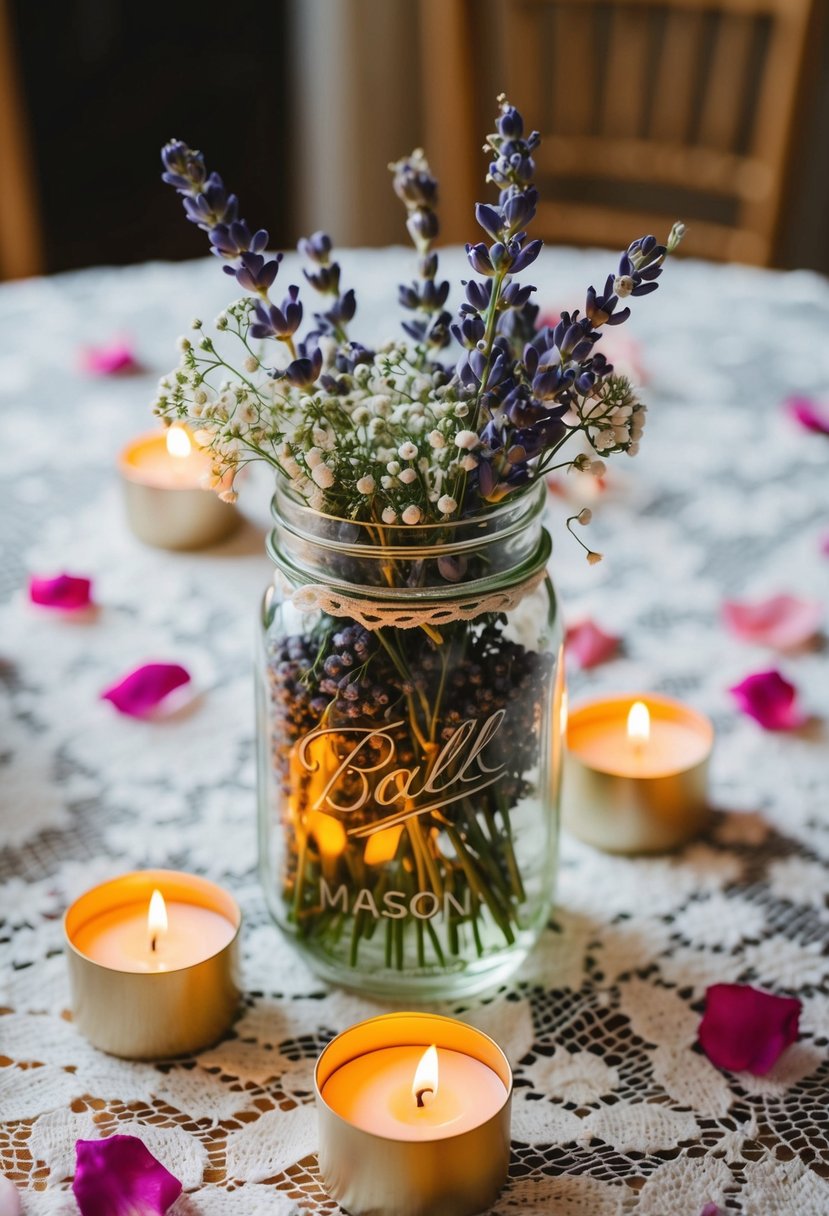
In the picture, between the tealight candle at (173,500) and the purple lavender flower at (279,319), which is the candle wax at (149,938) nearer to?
the purple lavender flower at (279,319)

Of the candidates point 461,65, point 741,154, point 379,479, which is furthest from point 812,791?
point 741,154

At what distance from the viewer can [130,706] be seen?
3.45 feet

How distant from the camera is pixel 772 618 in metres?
1.17

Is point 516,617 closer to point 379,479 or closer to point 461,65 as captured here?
point 379,479

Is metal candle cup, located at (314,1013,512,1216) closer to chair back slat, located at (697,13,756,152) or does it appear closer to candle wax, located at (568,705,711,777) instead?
candle wax, located at (568,705,711,777)

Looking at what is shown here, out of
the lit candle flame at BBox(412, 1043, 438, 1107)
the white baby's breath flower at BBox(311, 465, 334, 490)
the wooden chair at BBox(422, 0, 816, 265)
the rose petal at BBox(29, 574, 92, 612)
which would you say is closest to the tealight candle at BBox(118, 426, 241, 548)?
the rose petal at BBox(29, 574, 92, 612)

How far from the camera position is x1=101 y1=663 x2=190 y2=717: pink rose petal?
1.05 m

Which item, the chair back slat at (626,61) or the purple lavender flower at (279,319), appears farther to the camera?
the chair back slat at (626,61)

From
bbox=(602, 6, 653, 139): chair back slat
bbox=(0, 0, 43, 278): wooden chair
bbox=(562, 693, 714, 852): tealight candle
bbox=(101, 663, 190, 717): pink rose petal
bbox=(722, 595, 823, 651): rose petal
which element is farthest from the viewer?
bbox=(0, 0, 43, 278): wooden chair

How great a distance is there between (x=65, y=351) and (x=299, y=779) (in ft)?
3.04

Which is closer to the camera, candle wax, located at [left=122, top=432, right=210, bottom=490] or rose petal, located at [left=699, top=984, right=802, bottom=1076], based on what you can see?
rose petal, located at [left=699, top=984, right=802, bottom=1076]

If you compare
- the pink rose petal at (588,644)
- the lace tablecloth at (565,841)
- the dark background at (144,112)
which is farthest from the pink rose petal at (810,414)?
the dark background at (144,112)

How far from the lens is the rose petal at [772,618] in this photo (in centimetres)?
116

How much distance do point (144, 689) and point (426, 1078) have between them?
45 cm
